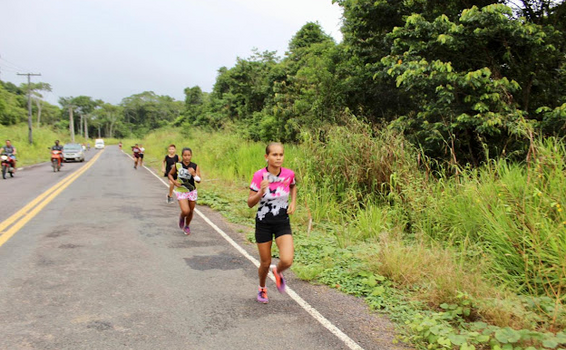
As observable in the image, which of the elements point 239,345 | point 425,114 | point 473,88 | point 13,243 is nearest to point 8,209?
point 13,243

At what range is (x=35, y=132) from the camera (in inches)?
1843

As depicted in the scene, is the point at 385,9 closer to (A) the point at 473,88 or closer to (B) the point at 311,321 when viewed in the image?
(A) the point at 473,88

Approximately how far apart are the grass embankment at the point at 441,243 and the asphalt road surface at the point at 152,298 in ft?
1.87

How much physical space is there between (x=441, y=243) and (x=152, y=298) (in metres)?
4.39

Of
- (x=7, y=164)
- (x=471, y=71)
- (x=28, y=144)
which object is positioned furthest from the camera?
(x=28, y=144)

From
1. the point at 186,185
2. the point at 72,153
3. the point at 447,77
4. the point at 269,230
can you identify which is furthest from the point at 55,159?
the point at 269,230

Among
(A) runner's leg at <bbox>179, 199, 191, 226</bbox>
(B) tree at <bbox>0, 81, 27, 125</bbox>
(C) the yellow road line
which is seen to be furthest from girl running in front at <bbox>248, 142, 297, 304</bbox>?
(B) tree at <bbox>0, 81, 27, 125</bbox>

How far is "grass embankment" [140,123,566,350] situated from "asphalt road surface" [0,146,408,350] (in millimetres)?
570

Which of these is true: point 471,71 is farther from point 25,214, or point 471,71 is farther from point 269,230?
point 25,214

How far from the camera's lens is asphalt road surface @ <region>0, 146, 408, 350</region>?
11.3 feet

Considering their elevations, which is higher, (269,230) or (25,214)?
(269,230)

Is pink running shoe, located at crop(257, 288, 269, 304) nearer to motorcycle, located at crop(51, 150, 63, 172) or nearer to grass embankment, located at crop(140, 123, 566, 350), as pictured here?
grass embankment, located at crop(140, 123, 566, 350)

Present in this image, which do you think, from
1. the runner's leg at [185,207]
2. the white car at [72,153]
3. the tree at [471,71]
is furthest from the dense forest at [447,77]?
the white car at [72,153]

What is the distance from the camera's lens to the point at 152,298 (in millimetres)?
4340
